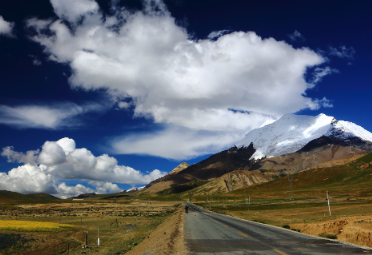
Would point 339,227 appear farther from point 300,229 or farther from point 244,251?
point 244,251

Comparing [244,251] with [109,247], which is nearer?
[244,251]

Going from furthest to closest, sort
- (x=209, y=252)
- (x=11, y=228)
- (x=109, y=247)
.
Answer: (x=11, y=228)
(x=109, y=247)
(x=209, y=252)

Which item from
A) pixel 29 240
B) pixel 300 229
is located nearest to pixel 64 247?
pixel 29 240

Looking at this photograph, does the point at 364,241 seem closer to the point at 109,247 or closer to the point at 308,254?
the point at 308,254

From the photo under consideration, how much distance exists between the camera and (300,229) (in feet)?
86.3

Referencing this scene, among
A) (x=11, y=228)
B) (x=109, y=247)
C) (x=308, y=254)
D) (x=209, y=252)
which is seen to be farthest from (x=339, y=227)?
(x=11, y=228)

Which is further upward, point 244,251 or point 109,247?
point 244,251

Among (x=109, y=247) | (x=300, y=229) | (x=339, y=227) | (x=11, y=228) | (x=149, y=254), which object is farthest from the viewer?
(x=11, y=228)

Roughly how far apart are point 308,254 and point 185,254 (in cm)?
640

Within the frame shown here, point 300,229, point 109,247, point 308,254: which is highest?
point 308,254

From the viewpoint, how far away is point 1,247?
27.1 meters

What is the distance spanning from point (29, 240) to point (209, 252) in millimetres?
26060

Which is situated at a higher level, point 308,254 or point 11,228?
point 308,254

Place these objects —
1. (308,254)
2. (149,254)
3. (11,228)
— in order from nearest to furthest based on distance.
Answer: (308,254)
(149,254)
(11,228)
